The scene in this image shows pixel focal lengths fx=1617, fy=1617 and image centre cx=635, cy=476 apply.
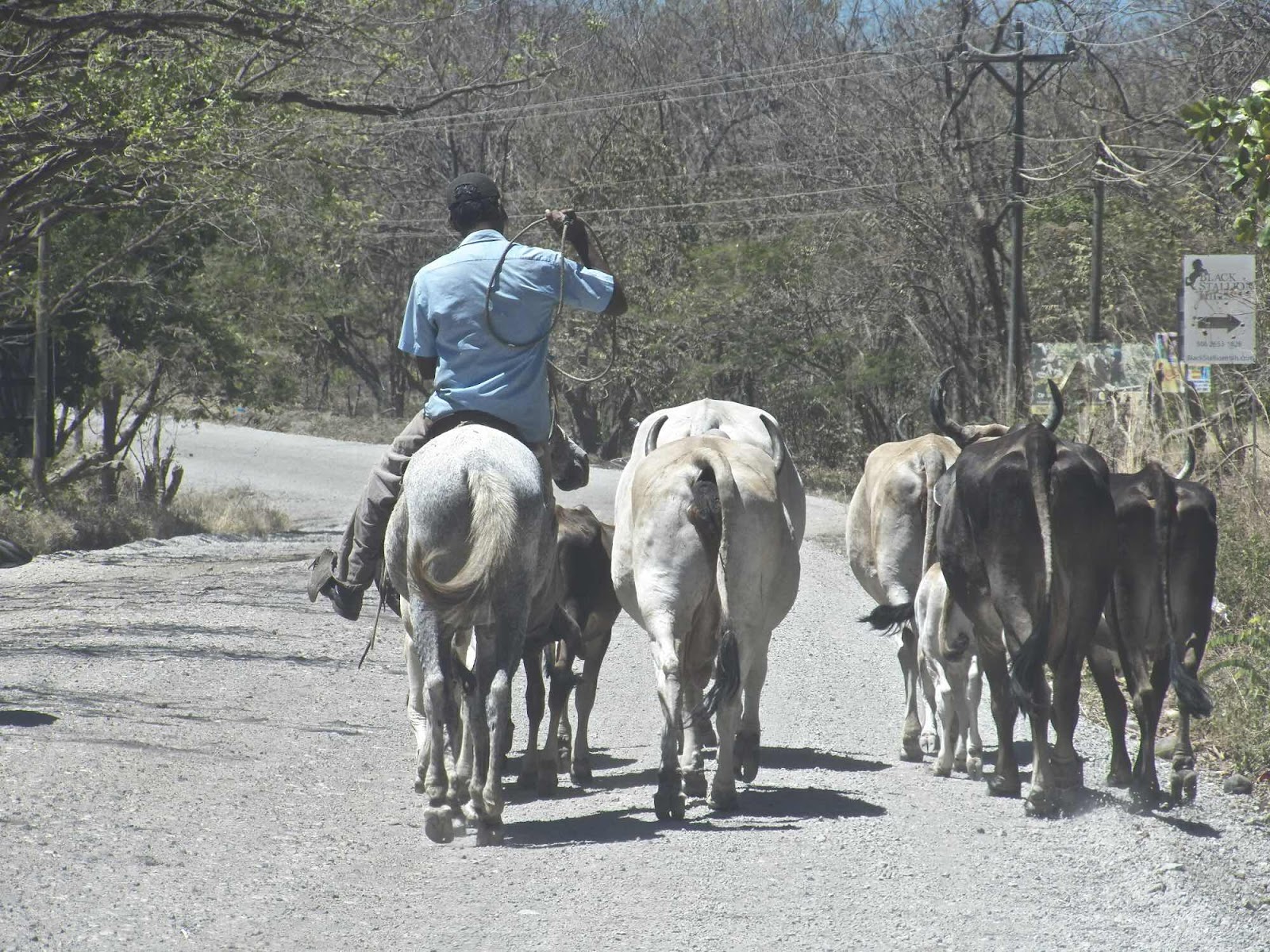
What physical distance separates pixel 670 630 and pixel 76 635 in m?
7.27

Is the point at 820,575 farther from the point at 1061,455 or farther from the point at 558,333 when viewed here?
the point at 558,333

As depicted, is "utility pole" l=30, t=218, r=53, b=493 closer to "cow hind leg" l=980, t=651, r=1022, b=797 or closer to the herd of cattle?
the herd of cattle

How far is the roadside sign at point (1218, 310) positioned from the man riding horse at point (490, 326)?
25.6ft

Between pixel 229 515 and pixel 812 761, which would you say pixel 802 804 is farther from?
pixel 229 515

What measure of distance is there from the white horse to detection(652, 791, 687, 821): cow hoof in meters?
0.77

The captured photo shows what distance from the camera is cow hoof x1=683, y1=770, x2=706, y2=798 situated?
293 inches

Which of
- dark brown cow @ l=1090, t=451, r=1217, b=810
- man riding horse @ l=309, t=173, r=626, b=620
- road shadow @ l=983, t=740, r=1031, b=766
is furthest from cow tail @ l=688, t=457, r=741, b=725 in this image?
road shadow @ l=983, t=740, r=1031, b=766

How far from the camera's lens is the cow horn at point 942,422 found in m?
8.25

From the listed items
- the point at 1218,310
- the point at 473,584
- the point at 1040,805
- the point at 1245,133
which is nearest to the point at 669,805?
the point at 473,584

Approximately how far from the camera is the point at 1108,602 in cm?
809

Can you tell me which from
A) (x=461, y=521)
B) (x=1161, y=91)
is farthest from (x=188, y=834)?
(x=1161, y=91)

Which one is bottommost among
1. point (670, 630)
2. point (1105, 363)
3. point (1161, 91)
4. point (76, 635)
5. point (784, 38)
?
point (76, 635)

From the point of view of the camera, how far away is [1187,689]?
748cm

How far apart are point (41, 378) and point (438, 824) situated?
1750cm
